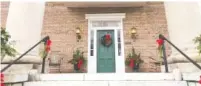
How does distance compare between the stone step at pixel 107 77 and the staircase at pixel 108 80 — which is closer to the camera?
the staircase at pixel 108 80

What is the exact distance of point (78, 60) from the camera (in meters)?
8.91

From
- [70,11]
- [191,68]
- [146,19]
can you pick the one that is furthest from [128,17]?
[191,68]

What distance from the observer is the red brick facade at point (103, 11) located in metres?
9.13

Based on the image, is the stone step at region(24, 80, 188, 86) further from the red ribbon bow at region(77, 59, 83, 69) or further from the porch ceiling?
the porch ceiling

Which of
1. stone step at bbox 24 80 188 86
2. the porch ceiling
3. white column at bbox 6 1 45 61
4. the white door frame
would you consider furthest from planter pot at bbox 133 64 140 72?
stone step at bbox 24 80 188 86

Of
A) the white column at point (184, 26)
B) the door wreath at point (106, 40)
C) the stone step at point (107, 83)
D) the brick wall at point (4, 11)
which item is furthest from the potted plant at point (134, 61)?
the brick wall at point (4, 11)

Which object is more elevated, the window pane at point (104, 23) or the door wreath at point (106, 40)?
the window pane at point (104, 23)

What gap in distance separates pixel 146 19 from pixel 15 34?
5.23 metres

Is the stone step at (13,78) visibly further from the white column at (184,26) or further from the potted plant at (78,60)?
the white column at (184,26)

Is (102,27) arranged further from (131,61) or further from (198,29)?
(198,29)

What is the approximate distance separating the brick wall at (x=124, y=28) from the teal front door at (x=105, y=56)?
0.61 metres

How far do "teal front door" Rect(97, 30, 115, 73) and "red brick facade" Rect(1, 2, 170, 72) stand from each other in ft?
1.98

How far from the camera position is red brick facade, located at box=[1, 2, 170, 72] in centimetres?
913

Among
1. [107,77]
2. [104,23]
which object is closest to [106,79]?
[107,77]
